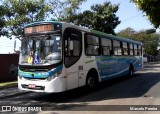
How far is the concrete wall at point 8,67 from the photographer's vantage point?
20938 mm

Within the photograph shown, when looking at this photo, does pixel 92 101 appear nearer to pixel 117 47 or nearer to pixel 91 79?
pixel 91 79

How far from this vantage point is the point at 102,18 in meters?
29.2

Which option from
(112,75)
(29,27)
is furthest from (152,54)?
(29,27)

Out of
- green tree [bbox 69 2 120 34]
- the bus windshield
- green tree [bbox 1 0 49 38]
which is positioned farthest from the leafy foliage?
the bus windshield

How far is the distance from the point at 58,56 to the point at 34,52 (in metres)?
1.09

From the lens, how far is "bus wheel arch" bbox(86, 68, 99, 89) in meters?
13.3

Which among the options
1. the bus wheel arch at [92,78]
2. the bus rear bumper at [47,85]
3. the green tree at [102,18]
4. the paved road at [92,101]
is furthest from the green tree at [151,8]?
the green tree at [102,18]

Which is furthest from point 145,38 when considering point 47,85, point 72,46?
→ point 47,85

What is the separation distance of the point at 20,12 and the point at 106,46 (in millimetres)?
8383

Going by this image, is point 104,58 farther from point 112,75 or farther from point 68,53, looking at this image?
point 68,53

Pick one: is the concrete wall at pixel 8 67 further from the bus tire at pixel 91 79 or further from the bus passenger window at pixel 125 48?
the bus tire at pixel 91 79

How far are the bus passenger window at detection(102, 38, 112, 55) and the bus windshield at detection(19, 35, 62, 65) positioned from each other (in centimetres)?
452

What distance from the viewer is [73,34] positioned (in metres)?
12.1

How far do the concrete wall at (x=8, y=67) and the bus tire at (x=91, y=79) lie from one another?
370 inches
